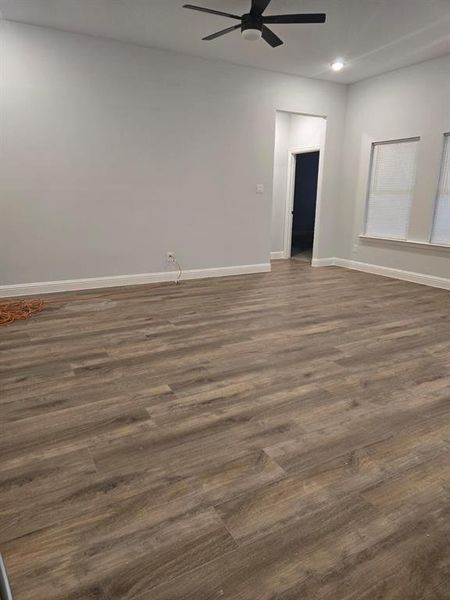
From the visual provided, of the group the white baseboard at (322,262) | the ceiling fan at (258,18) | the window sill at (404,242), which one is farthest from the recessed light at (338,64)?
the white baseboard at (322,262)

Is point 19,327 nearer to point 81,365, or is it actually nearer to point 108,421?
point 81,365

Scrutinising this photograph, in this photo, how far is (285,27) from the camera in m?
4.25

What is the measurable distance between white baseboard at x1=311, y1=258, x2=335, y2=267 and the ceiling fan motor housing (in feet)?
13.1

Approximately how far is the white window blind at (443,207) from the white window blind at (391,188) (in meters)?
0.43

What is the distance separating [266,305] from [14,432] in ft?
9.71

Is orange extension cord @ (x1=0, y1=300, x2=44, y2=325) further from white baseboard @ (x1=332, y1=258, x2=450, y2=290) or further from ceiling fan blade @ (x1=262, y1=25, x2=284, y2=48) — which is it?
white baseboard @ (x1=332, y1=258, x2=450, y2=290)

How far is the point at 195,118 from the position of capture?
5.40m

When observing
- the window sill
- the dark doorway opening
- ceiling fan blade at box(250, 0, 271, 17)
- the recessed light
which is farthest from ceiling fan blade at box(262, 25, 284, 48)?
the dark doorway opening

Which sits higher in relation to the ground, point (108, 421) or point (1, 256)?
point (1, 256)

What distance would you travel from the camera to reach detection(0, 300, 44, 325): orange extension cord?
385cm

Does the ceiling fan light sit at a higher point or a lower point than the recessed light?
lower

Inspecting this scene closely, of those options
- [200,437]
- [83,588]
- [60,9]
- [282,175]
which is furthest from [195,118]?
[83,588]

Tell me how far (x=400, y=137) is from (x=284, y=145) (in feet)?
7.35

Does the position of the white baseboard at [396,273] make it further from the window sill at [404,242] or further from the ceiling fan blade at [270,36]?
the ceiling fan blade at [270,36]
